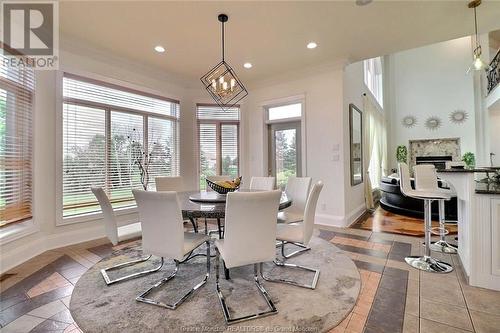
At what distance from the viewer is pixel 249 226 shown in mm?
1789

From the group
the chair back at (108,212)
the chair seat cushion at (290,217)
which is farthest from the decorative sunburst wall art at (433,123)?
the chair back at (108,212)

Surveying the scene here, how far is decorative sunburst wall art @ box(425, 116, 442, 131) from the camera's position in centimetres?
1020

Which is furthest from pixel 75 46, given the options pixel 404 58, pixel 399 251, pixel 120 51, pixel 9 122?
pixel 404 58

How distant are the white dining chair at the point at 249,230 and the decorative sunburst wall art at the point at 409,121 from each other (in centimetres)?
1147

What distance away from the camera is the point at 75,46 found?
137 inches

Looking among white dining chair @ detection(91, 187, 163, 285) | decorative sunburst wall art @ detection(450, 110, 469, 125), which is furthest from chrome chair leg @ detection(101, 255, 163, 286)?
decorative sunburst wall art @ detection(450, 110, 469, 125)

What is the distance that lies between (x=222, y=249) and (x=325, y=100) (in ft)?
11.4

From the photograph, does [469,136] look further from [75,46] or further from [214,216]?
[75,46]

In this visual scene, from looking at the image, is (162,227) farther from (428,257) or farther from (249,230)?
(428,257)

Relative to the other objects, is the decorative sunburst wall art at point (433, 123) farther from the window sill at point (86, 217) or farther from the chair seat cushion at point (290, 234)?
the window sill at point (86, 217)

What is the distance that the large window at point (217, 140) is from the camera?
5.33 metres

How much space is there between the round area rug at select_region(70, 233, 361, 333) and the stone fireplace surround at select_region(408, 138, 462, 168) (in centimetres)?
1021

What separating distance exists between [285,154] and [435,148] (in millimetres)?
8823

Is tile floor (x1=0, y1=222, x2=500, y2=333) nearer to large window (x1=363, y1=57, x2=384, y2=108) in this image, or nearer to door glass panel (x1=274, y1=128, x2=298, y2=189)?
door glass panel (x1=274, y1=128, x2=298, y2=189)
